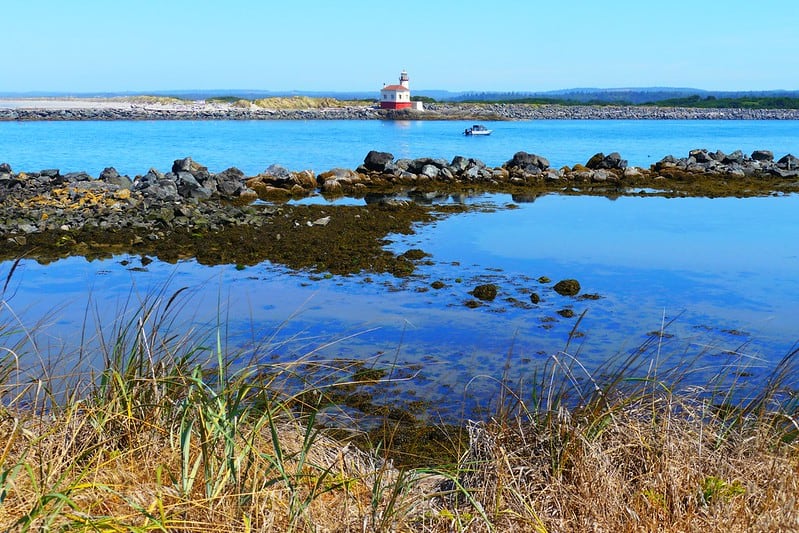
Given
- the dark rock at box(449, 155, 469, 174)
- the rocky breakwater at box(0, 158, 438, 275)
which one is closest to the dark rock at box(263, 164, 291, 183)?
the rocky breakwater at box(0, 158, 438, 275)

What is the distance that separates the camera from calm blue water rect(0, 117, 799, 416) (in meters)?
7.24

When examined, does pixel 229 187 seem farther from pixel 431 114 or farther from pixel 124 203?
pixel 431 114

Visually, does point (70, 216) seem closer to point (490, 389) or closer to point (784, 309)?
point (490, 389)

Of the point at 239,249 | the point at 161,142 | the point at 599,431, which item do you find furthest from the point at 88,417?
the point at 161,142

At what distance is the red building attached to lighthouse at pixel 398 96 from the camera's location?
90375 mm

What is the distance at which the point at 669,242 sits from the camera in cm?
1375

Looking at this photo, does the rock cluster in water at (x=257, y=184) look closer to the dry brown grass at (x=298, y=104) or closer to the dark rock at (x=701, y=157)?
the dark rock at (x=701, y=157)

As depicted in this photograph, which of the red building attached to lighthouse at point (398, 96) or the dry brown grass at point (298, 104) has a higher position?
the red building attached to lighthouse at point (398, 96)

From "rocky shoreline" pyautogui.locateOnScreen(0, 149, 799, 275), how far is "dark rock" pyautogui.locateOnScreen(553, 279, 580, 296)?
2228 mm

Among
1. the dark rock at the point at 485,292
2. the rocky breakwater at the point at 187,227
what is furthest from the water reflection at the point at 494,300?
the rocky breakwater at the point at 187,227

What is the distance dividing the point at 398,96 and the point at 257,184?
7267 centimetres

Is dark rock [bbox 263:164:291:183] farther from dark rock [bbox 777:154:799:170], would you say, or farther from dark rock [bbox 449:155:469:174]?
dark rock [bbox 777:154:799:170]

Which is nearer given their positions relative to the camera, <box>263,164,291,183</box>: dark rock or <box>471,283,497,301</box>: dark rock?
<box>471,283,497,301</box>: dark rock

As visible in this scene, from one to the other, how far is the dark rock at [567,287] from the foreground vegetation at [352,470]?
595 cm
